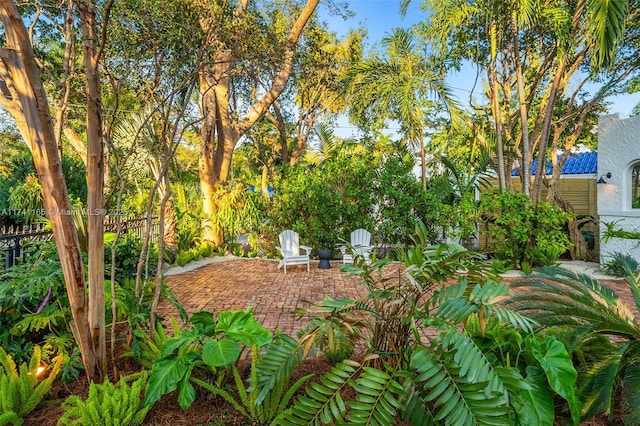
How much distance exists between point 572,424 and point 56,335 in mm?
3479

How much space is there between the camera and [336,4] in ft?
32.6

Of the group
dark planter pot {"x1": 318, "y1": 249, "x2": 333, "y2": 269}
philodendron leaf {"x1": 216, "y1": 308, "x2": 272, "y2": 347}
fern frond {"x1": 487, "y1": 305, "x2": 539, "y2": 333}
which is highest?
fern frond {"x1": 487, "y1": 305, "x2": 539, "y2": 333}

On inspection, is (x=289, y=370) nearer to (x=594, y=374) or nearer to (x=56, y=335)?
(x=594, y=374)

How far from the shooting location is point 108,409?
186cm

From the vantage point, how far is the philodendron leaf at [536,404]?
1685 millimetres

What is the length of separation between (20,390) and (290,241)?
239 inches

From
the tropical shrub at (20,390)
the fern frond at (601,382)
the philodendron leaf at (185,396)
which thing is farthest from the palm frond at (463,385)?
the tropical shrub at (20,390)

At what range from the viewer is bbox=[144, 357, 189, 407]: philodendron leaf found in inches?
73.4

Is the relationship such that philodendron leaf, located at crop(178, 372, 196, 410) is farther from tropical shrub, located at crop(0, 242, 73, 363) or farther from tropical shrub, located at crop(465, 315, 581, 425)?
tropical shrub, located at crop(465, 315, 581, 425)

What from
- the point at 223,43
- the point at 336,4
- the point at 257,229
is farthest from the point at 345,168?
the point at 336,4

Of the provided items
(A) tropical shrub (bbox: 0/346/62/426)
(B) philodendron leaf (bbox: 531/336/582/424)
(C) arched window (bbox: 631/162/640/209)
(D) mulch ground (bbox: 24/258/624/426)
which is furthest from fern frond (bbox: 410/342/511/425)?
(C) arched window (bbox: 631/162/640/209)

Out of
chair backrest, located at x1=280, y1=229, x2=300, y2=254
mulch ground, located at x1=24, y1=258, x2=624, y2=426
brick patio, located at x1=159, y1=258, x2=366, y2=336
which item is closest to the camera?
mulch ground, located at x1=24, y1=258, x2=624, y2=426

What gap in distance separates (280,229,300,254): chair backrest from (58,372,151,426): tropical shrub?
19.3 ft

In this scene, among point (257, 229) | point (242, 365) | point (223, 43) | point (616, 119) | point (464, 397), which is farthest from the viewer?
point (257, 229)
